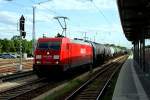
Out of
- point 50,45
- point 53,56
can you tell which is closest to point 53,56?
point 53,56

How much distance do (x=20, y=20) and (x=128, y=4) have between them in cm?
1285

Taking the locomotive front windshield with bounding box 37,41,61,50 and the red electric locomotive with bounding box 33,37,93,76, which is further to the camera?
the locomotive front windshield with bounding box 37,41,61,50

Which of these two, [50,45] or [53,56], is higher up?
[50,45]

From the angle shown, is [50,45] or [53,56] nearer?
[53,56]

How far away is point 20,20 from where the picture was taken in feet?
112

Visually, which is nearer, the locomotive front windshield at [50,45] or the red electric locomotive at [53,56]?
the red electric locomotive at [53,56]

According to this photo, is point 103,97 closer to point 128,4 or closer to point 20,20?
point 128,4

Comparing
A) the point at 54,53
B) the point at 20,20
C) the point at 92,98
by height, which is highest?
the point at 20,20

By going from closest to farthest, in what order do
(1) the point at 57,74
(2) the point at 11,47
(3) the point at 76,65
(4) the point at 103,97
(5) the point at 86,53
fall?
(4) the point at 103,97, (1) the point at 57,74, (3) the point at 76,65, (5) the point at 86,53, (2) the point at 11,47

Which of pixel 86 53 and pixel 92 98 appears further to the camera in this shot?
pixel 86 53

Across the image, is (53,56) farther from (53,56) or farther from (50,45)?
(50,45)

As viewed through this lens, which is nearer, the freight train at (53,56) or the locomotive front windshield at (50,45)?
the freight train at (53,56)

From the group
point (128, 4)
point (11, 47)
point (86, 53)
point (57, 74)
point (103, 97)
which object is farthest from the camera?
point (11, 47)

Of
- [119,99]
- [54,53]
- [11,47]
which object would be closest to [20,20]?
[54,53]
